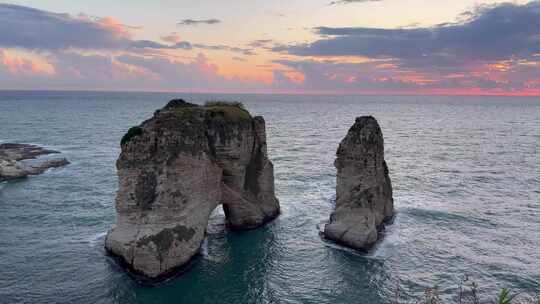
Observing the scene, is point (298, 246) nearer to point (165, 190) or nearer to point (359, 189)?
point (359, 189)

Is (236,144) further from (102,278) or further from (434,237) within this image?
(434,237)

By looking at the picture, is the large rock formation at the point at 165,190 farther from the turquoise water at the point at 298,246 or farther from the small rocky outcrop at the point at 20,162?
the small rocky outcrop at the point at 20,162

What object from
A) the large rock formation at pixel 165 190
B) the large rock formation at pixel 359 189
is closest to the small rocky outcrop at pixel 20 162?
the large rock formation at pixel 165 190

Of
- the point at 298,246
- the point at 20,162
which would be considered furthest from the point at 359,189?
the point at 20,162

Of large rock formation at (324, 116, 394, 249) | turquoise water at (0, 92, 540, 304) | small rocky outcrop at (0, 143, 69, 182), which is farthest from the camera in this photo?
small rocky outcrop at (0, 143, 69, 182)

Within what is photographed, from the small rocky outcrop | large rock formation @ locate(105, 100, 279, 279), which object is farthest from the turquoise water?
the small rocky outcrop

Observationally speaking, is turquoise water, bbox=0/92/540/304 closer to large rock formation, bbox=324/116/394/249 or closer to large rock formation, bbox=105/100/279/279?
large rock formation, bbox=324/116/394/249
